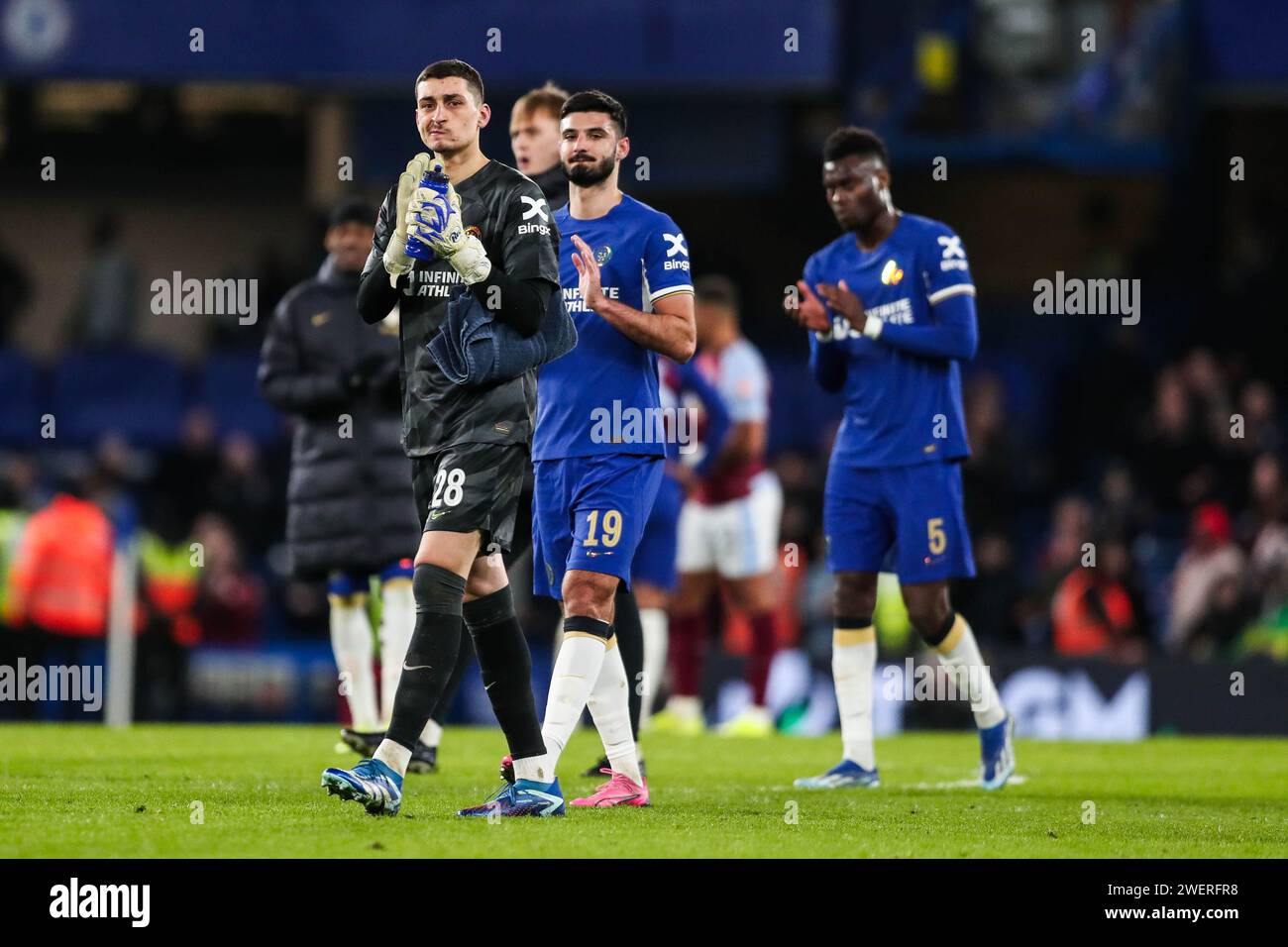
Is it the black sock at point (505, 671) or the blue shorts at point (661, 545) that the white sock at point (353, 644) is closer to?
the blue shorts at point (661, 545)

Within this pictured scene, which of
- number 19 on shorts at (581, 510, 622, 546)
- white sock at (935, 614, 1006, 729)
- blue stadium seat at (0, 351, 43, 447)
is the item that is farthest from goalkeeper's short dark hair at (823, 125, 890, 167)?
blue stadium seat at (0, 351, 43, 447)

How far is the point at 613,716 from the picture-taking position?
7629 millimetres

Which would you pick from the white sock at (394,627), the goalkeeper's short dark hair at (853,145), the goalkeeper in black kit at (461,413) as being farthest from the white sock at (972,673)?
the white sock at (394,627)

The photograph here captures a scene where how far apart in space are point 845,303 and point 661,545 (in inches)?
126

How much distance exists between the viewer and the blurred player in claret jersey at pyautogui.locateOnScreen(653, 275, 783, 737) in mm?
13289

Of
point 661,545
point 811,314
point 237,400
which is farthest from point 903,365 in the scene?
point 237,400

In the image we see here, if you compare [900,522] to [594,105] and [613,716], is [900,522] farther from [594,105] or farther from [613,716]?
[594,105]

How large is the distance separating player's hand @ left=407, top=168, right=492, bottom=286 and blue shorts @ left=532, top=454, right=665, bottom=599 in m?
1.19

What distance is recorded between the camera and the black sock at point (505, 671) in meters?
7.11

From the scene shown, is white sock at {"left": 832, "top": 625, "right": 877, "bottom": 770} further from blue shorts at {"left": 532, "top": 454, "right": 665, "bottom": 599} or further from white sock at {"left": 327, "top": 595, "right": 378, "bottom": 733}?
white sock at {"left": 327, "top": 595, "right": 378, "bottom": 733}

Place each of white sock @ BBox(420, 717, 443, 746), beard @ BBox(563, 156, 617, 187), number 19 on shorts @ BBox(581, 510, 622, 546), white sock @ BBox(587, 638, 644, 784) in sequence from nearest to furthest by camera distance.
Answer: number 19 on shorts @ BBox(581, 510, 622, 546) → white sock @ BBox(587, 638, 644, 784) → beard @ BBox(563, 156, 617, 187) → white sock @ BBox(420, 717, 443, 746)

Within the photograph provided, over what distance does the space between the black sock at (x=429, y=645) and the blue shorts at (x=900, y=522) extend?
2621 millimetres
